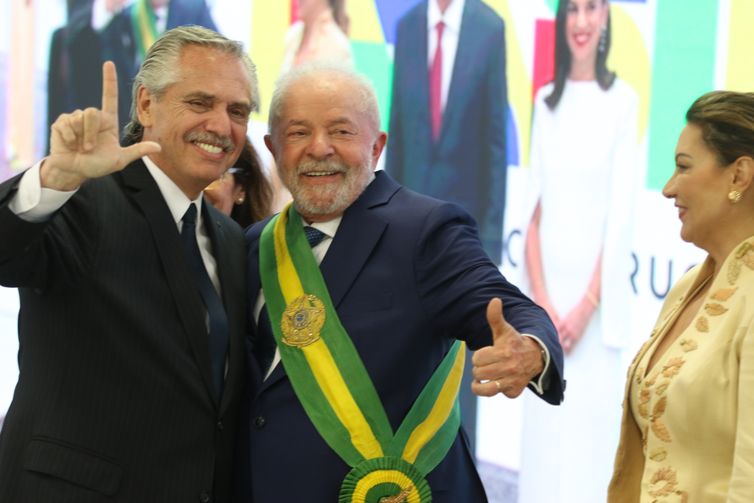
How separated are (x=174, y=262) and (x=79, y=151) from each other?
1.13 feet

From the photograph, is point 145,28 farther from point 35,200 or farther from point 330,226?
point 35,200

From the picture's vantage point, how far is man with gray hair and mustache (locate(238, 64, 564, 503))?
2176 millimetres

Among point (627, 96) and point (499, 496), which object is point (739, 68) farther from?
point (499, 496)

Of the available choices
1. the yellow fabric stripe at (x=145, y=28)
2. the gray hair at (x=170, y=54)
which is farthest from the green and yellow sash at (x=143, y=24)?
the gray hair at (x=170, y=54)

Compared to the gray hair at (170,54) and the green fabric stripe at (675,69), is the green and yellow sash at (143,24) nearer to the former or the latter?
the green fabric stripe at (675,69)

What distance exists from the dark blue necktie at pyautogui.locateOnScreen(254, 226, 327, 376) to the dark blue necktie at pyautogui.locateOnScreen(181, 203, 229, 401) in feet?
0.36

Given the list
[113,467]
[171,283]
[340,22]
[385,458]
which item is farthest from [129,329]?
[340,22]

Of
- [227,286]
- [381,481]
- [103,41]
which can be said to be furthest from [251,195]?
[103,41]

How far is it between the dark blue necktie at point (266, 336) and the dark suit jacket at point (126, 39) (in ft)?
8.29

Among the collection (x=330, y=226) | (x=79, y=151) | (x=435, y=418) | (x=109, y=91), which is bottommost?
(x=435, y=418)

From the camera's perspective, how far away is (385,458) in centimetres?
218

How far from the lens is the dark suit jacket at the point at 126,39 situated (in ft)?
15.4

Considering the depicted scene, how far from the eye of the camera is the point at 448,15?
4.12 m

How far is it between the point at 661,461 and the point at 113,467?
39.6 inches
